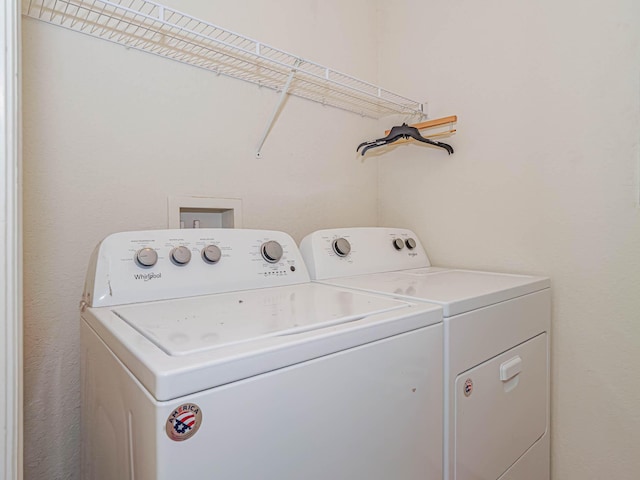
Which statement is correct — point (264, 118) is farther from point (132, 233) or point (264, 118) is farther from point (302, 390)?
point (302, 390)

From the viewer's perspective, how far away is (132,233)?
923 millimetres

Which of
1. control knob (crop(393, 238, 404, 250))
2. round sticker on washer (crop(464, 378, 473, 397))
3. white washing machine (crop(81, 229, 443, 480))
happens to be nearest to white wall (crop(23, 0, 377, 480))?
white washing machine (crop(81, 229, 443, 480))

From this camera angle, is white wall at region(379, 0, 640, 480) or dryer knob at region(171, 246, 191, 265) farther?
white wall at region(379, 0, 640, 480)

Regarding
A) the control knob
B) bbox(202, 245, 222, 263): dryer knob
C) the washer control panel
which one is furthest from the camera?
the control knob

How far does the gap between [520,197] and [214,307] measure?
1.13m

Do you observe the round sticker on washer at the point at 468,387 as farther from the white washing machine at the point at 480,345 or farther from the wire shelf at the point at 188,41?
the wire shelf at the point at 188,41

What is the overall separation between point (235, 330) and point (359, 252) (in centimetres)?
76

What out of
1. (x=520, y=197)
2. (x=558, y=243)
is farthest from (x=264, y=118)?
(x=558, y=243)

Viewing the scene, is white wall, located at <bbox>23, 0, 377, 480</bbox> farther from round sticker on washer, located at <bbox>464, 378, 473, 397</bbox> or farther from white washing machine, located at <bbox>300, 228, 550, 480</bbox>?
round sticker on washer, located at <bbox>464, 378, 473, 397</bbox>

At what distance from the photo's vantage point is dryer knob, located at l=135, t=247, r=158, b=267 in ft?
2.92

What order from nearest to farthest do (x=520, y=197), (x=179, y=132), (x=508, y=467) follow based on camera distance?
(x=508, y=467) < (x=179, y=132) < (x=520, y=197)

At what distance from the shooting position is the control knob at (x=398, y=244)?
1475 mm

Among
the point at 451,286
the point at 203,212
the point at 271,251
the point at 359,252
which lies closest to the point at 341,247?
the point at 359,252

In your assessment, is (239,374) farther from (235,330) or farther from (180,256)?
(180,256)
